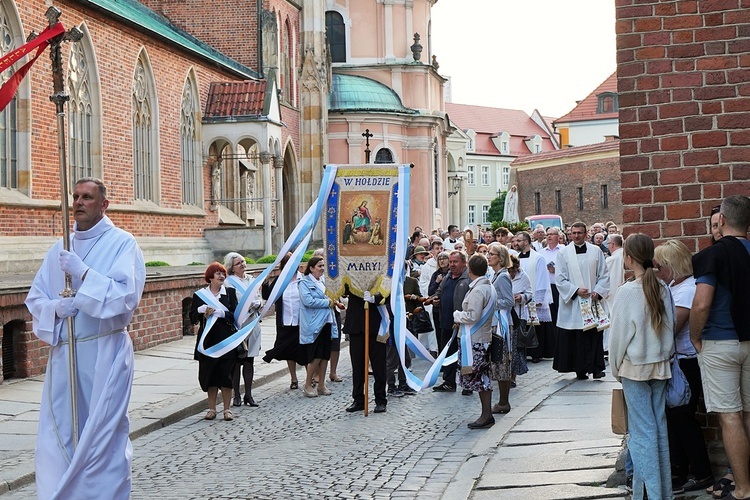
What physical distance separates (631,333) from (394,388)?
282 inches

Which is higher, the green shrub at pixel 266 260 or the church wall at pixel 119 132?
the church wall at pixel 119 132

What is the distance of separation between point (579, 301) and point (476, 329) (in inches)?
137

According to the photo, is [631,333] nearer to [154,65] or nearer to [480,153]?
[154,65]

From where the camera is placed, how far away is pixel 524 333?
15.7 meters

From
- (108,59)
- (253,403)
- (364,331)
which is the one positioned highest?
(108,59)

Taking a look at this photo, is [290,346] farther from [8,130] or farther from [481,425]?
[8,130]

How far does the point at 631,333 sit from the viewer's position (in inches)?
290

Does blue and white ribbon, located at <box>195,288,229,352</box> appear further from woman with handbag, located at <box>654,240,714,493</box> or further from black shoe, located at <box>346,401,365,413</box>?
woman with handbag, located at <box>654,240,714,493</box>

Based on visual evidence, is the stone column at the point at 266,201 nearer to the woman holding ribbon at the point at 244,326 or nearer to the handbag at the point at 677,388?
the woman holding ribbon at the point at 244,326

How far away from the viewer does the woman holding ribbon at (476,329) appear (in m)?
11.6

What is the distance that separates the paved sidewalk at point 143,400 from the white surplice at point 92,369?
257 centimetres

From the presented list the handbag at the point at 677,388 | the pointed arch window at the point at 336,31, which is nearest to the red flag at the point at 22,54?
the handbag at the point at 677,388

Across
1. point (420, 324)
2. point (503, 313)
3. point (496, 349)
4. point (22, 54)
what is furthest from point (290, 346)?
point (22, 54)

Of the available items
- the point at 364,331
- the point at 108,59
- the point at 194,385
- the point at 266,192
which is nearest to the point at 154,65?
the point at 108,59
